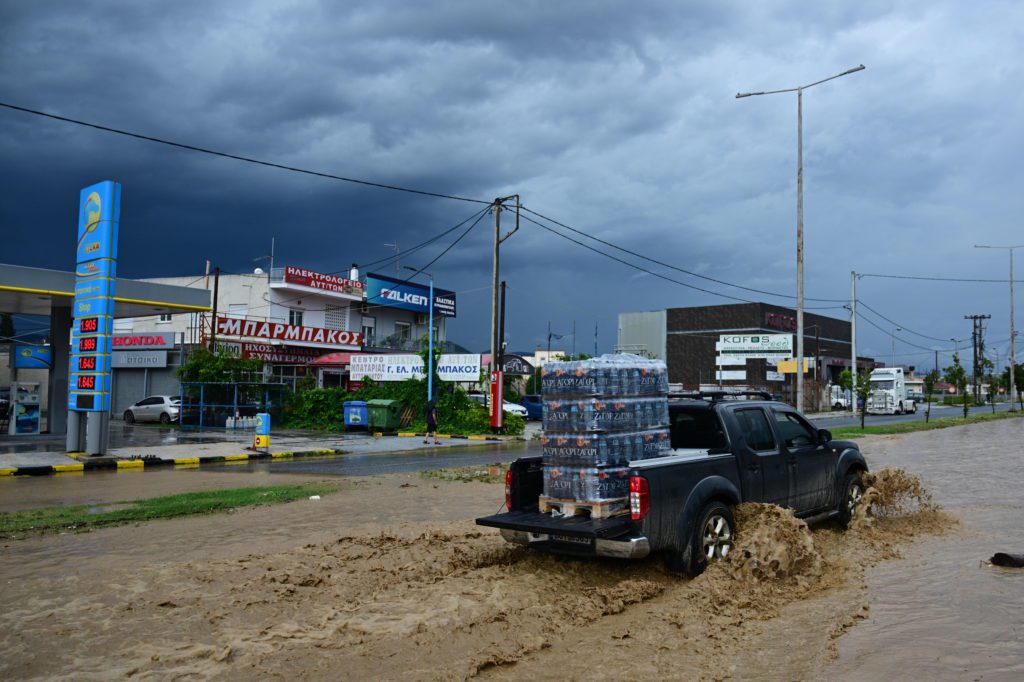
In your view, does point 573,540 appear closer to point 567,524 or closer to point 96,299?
point 567,524

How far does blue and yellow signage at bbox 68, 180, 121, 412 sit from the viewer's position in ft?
62.9

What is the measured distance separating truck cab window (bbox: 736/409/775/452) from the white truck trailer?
51595 mm

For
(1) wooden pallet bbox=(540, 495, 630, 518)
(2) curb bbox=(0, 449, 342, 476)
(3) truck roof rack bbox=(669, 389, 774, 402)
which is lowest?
(2) curb bbox=(0, 449, 342, 476)

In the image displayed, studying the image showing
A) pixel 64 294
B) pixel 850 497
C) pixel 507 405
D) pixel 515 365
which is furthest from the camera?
pixel 515 365

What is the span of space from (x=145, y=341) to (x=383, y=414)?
19.6m

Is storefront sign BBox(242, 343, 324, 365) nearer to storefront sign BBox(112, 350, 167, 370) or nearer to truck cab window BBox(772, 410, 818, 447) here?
storefront sign BBox(112, 350, 167, 370)

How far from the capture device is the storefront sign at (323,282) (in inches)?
1927

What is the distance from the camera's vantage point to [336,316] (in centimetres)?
5338

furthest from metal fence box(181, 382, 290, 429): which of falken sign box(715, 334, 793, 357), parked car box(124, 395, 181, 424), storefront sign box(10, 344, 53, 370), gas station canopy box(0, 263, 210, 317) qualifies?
falken sign box(715, 334, 793, 357)

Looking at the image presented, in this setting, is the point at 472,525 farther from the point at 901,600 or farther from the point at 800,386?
the point at 800,386

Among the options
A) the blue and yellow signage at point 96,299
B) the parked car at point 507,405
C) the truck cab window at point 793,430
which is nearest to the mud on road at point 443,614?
the truck cab window at point 793,430

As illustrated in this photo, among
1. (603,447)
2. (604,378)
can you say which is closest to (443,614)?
(603,447)

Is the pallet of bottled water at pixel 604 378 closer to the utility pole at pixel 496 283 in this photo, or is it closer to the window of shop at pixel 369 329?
the utility pole at pixel 496 283

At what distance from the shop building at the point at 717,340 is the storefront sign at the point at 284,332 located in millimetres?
28018
